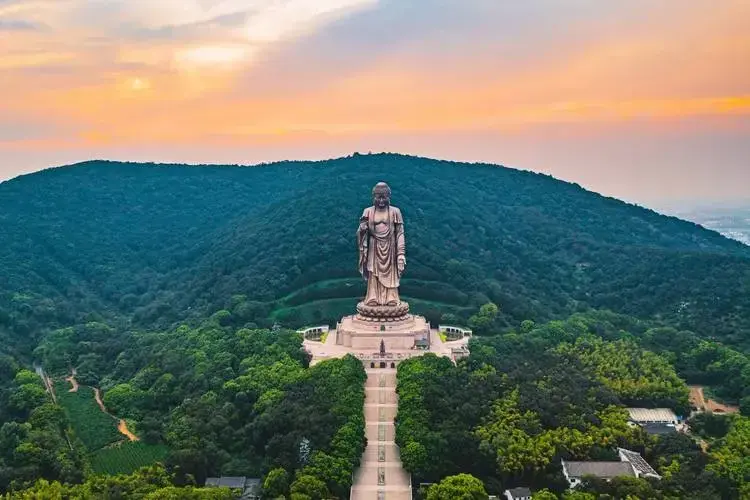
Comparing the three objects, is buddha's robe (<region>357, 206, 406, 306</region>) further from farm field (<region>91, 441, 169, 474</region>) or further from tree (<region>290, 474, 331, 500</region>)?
tree (<region>290, 474, 331, 500</region>)

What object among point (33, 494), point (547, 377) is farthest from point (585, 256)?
point (33, 494)

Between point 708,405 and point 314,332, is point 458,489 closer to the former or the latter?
point 708,405

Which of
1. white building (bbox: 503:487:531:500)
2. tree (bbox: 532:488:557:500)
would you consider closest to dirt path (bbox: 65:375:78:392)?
white building (bbox: 503:487:531:500)

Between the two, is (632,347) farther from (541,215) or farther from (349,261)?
(541,215)

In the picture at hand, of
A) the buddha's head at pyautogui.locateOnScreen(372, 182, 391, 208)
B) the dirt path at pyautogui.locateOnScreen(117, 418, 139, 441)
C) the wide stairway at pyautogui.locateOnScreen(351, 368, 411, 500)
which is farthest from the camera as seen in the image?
the buddha's head at pyautogui.locateOnScreen(372, 182, 391, 208)

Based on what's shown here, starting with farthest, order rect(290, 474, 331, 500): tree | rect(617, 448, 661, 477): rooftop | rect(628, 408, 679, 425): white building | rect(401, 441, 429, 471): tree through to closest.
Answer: rect(628, 408, 679, 425): white building < rect(401, 441, 429, 471): tree < rect(617, 448, 661, 477): rooftop < rect(290, 474, 331, 500): tree

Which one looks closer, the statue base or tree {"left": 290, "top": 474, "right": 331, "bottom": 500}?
tree {"left": 290, "top": 474, "right": 331, "bottom": 500}
